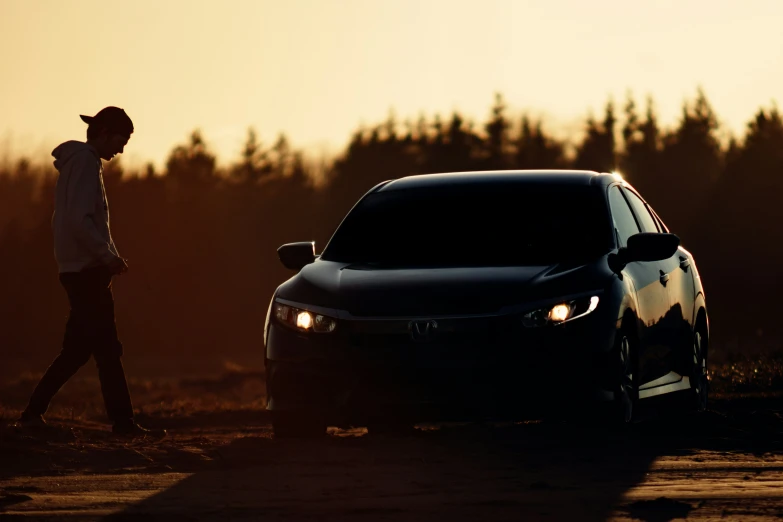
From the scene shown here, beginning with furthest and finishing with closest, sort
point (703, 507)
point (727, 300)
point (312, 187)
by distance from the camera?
point (312, 187)
point (727, 300)
point (703, 507)

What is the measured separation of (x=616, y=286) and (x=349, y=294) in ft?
4.87

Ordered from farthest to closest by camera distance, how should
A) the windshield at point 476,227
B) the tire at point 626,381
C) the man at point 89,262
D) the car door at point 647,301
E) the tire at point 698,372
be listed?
the tire at point 698,372
the man at point 89,262
the car door at point 647,301
the windshield at point 476,227
the tire at point 626,381

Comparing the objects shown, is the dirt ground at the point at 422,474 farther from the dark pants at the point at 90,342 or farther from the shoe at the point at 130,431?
the dark pants at the point at 90,342

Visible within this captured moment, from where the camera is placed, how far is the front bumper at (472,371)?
28.6 ft

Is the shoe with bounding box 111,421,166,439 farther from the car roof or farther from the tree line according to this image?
the tree line

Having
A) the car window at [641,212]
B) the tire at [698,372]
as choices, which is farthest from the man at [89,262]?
the tire at [698,372]

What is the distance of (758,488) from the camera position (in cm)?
755

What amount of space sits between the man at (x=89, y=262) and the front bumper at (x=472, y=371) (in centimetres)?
215

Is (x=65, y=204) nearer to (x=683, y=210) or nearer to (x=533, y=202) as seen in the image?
(x=533, y=202)

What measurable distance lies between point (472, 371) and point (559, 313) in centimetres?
57

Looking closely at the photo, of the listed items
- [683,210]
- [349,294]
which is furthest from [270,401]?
[683,210]

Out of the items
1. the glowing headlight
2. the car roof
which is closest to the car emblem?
the glowing headlight

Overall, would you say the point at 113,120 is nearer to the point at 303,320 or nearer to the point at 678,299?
the point at 303,320

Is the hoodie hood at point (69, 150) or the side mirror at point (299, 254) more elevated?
the hoodie hood at point (69, 150)
